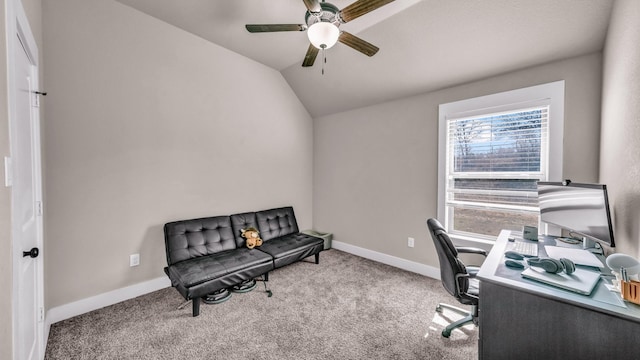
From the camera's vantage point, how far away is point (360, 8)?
1697 mm

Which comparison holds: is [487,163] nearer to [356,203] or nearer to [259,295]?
[356,203]

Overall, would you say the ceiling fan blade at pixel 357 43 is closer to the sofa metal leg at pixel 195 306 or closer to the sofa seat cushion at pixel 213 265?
the sofa seat cushion at pixel 213 265

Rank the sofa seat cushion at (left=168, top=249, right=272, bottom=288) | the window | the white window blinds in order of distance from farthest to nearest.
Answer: the white window blinds, the window, the sofa seat cushion at (left=168, top=249, right=272, bottom=288)

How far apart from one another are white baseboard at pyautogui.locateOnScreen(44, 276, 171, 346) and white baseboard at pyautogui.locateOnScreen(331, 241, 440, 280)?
2576mm

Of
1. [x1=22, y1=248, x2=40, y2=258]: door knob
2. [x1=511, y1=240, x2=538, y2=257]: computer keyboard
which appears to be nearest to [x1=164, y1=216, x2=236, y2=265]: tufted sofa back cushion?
[x1=22, y1=248, x2=40, y2=258]: door knob

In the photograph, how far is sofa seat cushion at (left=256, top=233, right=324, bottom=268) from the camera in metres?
2.94

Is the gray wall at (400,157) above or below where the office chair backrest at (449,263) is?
above

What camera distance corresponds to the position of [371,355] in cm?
180

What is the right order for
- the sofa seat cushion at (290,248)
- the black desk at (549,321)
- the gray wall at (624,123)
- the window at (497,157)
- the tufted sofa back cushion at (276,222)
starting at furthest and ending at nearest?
the tufted sofa back cushion at (276,222) → the sofa seat cushion at (290,248) → the window at (497,157) → the gray wall at (624,123) → the black desk at (549,321)

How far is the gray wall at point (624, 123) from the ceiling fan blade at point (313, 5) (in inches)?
71.3

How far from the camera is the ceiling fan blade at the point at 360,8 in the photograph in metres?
1.61

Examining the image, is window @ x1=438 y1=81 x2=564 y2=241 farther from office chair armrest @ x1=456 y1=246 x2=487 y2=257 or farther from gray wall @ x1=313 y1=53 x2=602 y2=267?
office chair armrest @ x1=456 y1=246 x2=487 y2=257

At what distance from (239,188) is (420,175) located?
2557 mm

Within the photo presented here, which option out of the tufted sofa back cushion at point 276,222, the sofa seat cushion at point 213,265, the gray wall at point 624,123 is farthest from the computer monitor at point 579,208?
the tufted sofa back cushion at point 276,222
